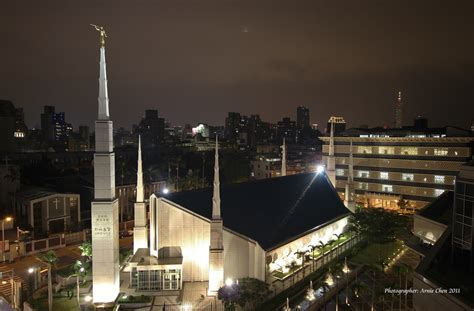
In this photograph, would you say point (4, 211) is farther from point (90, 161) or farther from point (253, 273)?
point (90, 161)

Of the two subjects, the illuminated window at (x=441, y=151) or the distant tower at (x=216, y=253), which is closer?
the distant tower at (x=216, y=253)

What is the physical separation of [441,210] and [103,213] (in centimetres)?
3049

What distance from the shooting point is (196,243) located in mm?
27422

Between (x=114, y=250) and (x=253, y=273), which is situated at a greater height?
(x=114, y=250)

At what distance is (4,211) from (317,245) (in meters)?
40.7

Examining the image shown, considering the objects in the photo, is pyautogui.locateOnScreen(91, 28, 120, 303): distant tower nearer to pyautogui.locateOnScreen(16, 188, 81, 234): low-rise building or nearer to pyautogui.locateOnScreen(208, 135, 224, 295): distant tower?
pyautogui.locateOnScreen(208, 135, 224, 295): distant tower

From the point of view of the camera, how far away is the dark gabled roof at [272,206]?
92.2 ft

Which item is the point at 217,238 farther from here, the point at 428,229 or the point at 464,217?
the point at 428,229

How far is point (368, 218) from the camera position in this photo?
37.6 m

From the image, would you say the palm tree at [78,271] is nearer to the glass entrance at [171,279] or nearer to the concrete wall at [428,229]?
the glass entrance at [171,279]

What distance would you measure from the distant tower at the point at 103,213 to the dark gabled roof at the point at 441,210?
1090 inches

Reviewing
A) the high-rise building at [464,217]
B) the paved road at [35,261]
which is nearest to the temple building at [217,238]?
the paved road at [35,261]

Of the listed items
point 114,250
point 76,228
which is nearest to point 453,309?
point 114,250

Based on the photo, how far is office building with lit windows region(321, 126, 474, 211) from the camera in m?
58.2
